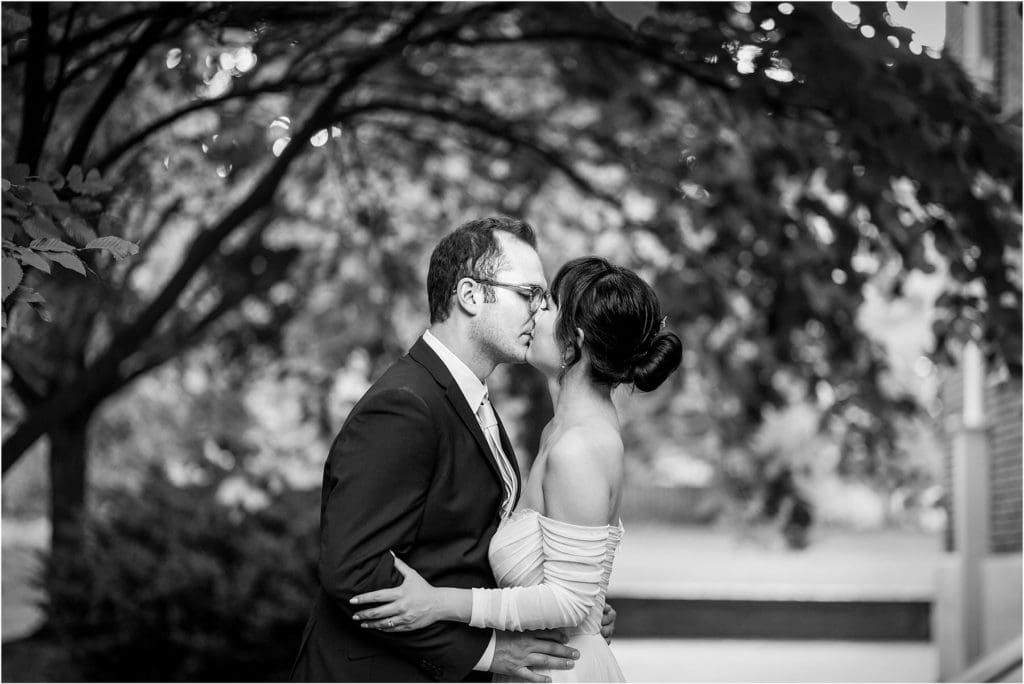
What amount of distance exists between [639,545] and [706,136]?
26.4 m

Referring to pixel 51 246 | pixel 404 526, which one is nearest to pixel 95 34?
pixel 51 246

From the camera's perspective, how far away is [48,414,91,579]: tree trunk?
10.1 metres

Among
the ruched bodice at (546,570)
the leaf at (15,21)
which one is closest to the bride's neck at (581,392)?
the ruched bodice at (546,570)

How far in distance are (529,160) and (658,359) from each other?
20.9ft

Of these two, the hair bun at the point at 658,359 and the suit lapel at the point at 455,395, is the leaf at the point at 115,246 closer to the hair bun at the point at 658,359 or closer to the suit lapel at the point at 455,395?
the suit lapel at the point at 455,395

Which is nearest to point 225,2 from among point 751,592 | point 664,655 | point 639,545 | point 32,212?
point 32,212

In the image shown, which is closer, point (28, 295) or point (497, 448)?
point (497, 448)

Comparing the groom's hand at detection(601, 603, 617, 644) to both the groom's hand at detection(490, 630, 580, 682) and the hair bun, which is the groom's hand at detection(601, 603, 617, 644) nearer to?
the groom's hand at detection(490, 630, 580, 682)

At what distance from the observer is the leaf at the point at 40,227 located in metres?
4.05

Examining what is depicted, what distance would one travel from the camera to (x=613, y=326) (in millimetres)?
3416

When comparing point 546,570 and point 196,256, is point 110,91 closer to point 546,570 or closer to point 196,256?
point 196,256

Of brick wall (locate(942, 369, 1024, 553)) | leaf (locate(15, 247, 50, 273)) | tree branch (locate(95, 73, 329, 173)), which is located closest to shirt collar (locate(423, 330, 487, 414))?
leaf (locate(15, 247, 50, 273))

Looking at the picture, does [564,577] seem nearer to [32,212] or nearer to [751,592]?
[32,212]

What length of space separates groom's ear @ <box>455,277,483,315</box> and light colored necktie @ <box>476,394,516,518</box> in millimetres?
263
